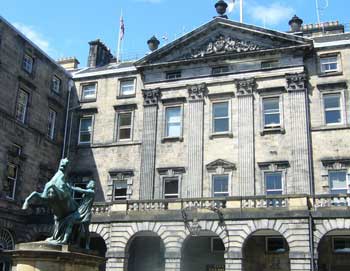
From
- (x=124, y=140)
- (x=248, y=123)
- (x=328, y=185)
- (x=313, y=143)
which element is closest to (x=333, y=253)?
(x=328, y=185)

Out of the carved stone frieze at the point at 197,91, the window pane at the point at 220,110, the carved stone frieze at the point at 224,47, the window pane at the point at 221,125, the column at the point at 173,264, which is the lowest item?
the column at the point at 173,264

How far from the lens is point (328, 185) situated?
101ft

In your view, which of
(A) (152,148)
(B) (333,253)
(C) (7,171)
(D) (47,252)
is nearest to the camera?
(D) (47,252)

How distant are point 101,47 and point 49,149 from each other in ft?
36.9

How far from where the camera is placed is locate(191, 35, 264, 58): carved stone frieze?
1359 inches

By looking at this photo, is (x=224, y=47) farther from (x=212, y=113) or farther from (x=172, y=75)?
(x=212, y=113)

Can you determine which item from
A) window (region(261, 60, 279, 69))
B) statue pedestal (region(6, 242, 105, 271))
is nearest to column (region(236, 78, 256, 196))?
window (region(261, 60, 279, 69))

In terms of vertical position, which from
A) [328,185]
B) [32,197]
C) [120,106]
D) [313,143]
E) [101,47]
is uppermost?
[101,47]

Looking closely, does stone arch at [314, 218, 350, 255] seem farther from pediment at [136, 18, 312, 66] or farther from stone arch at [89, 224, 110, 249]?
pediment at [136, 18, 312, 66]

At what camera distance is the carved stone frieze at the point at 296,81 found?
107 ft

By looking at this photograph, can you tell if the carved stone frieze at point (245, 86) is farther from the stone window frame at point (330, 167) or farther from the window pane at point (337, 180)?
the window pane at point (337, 180)

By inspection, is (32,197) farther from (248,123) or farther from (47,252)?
(248,123)

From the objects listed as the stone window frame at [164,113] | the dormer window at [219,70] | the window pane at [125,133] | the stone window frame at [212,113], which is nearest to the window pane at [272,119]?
the stone window frame at [212,113]

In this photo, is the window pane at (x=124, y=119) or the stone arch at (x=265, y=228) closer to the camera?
the stone arch at (x=265, y=228)
